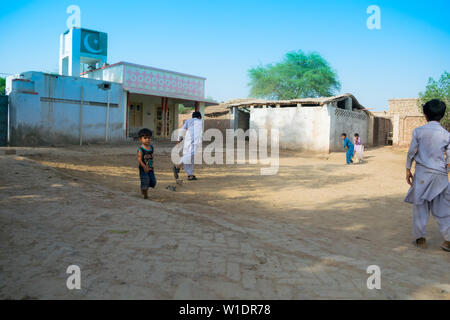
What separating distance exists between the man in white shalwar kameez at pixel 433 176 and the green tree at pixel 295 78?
26.1 metres

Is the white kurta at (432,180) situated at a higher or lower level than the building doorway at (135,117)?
lower

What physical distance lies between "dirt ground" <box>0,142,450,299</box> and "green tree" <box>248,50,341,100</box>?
78.2ft

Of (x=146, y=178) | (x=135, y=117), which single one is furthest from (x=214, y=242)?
(x=135, y=117)

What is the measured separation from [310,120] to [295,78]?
14.4 meters

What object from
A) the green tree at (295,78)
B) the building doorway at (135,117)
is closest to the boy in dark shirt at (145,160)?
the building doorway at (135,117)

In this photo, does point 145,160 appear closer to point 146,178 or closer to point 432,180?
point 146,178

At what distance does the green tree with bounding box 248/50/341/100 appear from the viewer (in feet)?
94.4

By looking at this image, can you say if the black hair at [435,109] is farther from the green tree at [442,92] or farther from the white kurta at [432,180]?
the green tree at [442,92]

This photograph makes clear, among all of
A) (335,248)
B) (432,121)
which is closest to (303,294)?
(335,248)

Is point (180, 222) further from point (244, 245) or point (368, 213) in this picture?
point (368, 213)

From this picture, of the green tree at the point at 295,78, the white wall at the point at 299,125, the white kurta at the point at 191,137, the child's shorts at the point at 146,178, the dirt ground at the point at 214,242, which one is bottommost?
the dirt ground at the point at 214,242

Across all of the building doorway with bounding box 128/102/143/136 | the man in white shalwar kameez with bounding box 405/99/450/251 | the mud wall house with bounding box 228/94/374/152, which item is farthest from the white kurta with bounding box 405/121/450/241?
the building doorway with bounding box 128/102/143/136

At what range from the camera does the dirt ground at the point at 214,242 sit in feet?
7.18

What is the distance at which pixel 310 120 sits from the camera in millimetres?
17062
